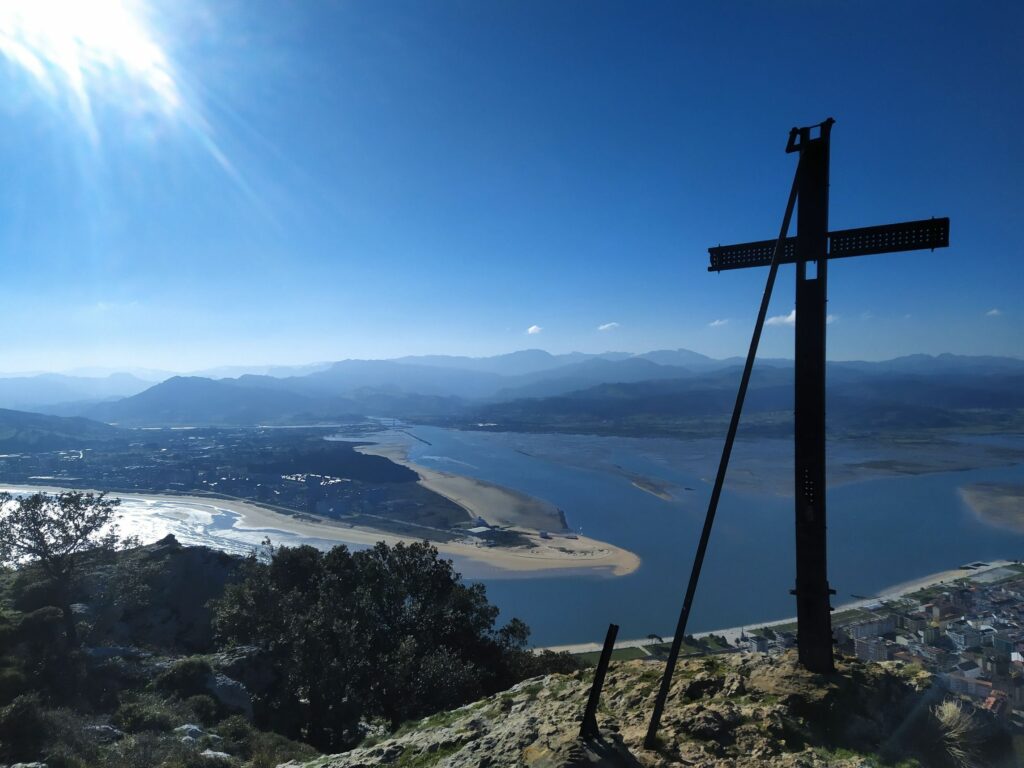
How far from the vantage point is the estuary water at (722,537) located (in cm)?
2116

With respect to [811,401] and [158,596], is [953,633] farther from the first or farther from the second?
[158,596]

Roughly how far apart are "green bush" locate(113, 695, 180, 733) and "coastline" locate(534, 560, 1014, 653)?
38.6ft

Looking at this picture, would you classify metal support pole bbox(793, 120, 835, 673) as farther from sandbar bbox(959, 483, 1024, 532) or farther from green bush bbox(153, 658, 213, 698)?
sandbar bbox(959, 483, 1024, 532)

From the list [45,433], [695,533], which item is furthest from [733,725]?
[45,433]

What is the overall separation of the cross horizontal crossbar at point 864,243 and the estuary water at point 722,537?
1731cm

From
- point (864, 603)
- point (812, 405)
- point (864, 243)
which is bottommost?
point (864, 603)

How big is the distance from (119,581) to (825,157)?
13.8m

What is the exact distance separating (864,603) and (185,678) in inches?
847

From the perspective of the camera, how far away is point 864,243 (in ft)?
11.9

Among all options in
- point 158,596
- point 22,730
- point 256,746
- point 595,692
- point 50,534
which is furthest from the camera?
point 158,596

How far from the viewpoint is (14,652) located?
7609mm

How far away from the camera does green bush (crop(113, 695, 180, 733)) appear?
645cm

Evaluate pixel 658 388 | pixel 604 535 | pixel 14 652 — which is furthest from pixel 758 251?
pixel 658 388

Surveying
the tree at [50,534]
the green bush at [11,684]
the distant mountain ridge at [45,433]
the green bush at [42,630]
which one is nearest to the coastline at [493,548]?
the tree at [50,534]
